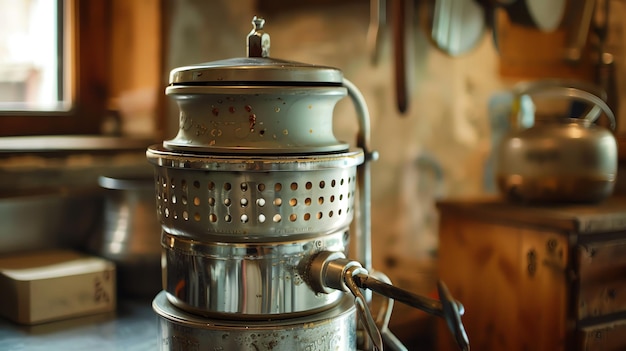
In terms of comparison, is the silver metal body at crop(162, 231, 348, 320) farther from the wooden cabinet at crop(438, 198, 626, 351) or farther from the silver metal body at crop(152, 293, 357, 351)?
the wooden cabinet at crop(438, 198, 626, 351)

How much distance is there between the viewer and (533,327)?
160cm

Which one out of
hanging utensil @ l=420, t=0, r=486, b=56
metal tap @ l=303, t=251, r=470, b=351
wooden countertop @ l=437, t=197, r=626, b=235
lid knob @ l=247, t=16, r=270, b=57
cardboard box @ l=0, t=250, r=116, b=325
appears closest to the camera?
metal tap @ l=303, t=251, r=470, b=351

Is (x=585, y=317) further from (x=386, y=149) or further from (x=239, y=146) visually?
(x=239, y=146)

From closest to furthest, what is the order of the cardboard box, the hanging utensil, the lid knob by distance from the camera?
the lid knob, the cardboard box, the hanging utensil

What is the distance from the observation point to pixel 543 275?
157 centimetres

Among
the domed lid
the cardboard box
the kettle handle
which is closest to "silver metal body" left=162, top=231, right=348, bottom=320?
the domed lid

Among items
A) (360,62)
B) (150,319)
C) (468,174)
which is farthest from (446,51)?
(150,319)

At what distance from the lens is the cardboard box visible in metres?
1.19

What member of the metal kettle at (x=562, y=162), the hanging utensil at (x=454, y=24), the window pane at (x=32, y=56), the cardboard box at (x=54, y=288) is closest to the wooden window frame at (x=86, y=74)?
the window pane at (x=32, y=56)

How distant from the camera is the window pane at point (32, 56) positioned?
5.54 feet

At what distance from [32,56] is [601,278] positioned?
4.77ft

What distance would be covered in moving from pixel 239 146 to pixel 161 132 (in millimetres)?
963

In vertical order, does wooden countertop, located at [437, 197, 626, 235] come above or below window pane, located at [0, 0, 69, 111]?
below

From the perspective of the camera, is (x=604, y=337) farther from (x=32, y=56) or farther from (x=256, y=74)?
(x=32, y=56)
